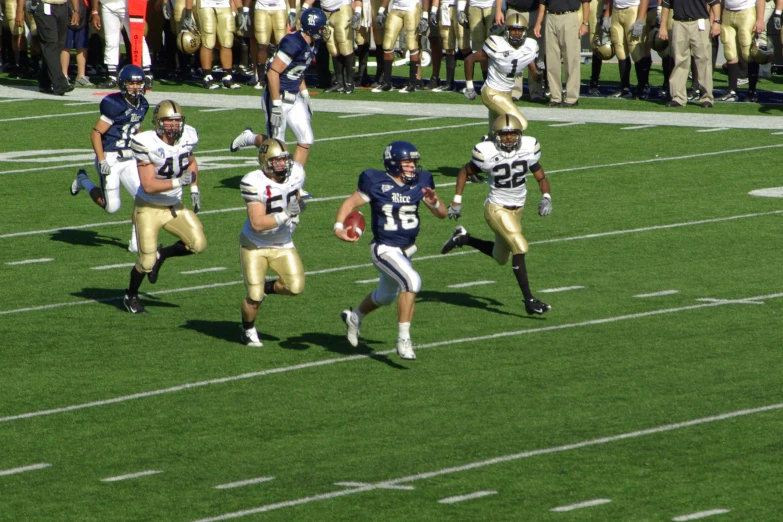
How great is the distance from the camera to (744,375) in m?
9.02

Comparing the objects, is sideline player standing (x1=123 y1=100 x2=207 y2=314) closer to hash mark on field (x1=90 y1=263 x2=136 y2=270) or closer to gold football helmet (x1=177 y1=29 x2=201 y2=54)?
hash mark on field (x1=90 y1=263 x2=136 y2=270)

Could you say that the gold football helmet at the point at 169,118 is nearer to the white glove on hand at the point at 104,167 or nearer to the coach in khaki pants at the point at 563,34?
the white glove on hand at the point at 104,167

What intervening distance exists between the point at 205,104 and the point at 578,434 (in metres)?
13.9

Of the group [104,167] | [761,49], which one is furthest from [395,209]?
[761,49]

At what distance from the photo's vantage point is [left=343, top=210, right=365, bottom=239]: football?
9141 mm

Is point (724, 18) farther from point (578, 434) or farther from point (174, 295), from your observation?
point (578, 434)

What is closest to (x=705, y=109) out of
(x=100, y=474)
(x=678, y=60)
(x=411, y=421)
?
(x=678, y=60)

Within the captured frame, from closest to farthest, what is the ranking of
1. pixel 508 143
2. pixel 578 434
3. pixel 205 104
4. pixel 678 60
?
pixel 578 434, pixel 508 143, pixel 678 60, pixel 205 104

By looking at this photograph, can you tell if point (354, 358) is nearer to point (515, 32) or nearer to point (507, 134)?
point (507, 134)

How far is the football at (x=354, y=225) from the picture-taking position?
914 centimetres

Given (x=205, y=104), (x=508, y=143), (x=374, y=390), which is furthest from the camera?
(x=205, y=104)

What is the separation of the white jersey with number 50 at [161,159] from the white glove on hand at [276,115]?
3607 mm

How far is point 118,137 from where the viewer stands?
42.7 ft

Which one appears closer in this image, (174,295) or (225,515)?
(225,515)
